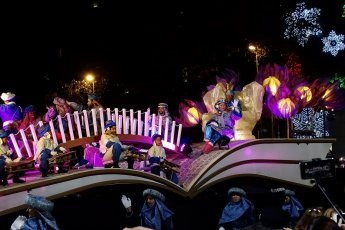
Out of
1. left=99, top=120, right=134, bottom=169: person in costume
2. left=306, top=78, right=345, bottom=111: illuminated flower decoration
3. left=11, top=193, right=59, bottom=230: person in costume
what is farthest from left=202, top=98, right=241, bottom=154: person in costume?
left=11, top=193, right=59, bottom=230: person in costume

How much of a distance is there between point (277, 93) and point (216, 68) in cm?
490

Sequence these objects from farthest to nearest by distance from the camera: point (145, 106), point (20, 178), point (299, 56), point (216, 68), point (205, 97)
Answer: point (299, 56), point (216, 68), point (145, 106), point (205, 97), point (20, 178)

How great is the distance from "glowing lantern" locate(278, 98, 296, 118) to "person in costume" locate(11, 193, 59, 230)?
25.1 feet

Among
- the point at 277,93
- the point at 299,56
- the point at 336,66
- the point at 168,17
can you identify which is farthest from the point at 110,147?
the point at 336,66

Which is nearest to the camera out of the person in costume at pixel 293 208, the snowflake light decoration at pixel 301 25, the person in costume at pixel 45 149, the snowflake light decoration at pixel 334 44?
the person in costume at pixel 45 149

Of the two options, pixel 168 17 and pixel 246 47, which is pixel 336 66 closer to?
pixel 246 47

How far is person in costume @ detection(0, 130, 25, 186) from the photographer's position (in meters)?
8.91

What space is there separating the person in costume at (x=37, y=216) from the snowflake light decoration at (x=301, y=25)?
1576 centimetres

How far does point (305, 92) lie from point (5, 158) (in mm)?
8256

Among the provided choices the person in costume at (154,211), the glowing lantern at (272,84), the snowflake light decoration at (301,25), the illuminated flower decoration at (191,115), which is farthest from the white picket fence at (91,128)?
the snowflake light decoration at (301,25)

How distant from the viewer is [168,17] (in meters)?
18.3

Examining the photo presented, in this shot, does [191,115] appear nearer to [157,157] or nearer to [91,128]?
[157,157]

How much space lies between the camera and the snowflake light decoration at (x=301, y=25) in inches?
885

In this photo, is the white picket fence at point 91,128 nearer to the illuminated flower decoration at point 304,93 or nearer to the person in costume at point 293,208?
the person in costume at point 293,208
